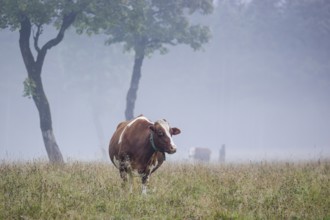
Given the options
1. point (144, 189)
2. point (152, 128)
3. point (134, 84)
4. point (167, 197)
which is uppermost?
point (134, 84)

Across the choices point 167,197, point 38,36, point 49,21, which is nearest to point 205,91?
point 49,21

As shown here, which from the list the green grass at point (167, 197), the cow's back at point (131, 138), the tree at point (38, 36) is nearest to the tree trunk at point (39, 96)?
the tree at point (38, 36)

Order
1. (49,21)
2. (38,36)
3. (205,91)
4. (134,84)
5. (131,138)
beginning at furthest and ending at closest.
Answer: (205,91) < (134,84) < (49,21) < (38,36) < (131,138)

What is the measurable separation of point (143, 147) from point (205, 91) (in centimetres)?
6028

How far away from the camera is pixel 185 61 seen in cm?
6156

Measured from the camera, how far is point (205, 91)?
68.8 m

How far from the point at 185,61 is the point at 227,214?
181ft

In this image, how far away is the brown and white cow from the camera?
8.72 m

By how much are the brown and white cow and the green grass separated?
328mm

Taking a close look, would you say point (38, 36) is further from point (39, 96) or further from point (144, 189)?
point (144, 189)

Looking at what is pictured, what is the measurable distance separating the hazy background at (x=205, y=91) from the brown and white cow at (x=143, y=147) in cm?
3364

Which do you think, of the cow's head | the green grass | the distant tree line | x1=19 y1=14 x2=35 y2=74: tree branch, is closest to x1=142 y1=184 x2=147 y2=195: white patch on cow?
the green grass

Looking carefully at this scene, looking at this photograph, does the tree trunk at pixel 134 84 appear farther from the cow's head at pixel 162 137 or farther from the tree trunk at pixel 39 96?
the cow's head at pixel 162 137

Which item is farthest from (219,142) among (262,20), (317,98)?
(262,20)
